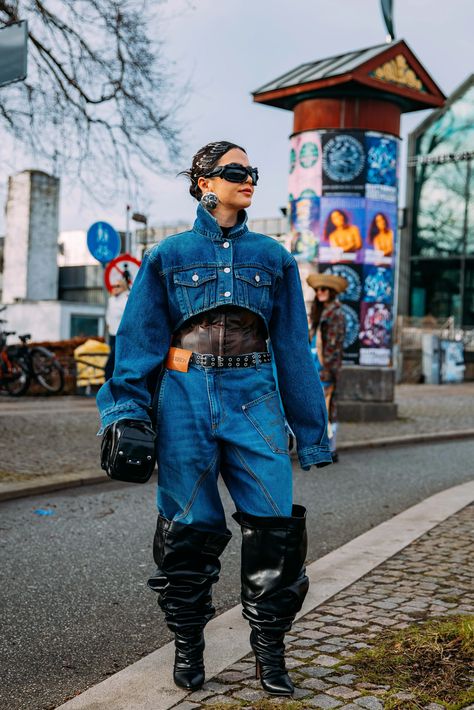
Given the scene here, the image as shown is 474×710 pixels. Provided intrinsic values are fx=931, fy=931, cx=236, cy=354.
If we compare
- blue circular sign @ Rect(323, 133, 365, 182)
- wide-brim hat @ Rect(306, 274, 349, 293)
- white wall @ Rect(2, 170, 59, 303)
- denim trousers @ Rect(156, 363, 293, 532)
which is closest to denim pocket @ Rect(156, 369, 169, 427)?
denim trousers @ Rect(156, 363, 293, 532)

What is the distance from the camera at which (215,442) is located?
3098 millimetres

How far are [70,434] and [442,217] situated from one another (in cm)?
3035

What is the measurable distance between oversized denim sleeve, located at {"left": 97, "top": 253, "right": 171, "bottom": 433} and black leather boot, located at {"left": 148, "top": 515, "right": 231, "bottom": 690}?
1.40ft

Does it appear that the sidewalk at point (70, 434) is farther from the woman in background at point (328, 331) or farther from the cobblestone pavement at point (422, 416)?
the woman in background at point (328, 331)

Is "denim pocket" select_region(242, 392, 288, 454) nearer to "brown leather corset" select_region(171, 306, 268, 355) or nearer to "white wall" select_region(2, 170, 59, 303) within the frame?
"brown leather corset" select_region(171, 306, 268, 355)

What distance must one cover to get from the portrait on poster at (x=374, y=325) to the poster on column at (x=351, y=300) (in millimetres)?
90

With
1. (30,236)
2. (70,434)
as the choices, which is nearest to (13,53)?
(70,434)

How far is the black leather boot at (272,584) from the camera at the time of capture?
3029 millimetres

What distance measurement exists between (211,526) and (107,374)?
667 mm

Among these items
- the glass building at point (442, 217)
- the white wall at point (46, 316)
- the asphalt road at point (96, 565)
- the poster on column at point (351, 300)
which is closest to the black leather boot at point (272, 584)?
the asphalt road at point (96, 565)

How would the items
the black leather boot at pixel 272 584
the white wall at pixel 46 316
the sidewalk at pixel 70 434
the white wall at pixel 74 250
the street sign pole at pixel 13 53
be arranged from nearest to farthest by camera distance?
the black leather boot at pixel 272 584 < the street sign pole at pixel 13 53 < the sidewalk at pixel 70 434 < the white wall at pixel 46 316 < the white wall at pixel 74 250

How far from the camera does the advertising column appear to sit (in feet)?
44.6

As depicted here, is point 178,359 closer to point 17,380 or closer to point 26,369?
point 26,369

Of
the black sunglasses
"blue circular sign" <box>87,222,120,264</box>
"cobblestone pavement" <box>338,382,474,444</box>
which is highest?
"blue circular sign" <box>87,222,120,264</box>
